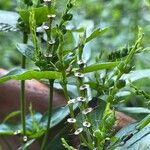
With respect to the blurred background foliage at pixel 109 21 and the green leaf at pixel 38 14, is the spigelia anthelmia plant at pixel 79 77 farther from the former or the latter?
the blurred background foliage at pixel 109 21

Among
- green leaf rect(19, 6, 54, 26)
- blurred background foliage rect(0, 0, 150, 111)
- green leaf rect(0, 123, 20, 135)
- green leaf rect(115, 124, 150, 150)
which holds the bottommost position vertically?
blurred background foliage rect(0, 0, 150, 111)

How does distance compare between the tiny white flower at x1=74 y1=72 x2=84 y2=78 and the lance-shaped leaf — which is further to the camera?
the lance-shaped leaf

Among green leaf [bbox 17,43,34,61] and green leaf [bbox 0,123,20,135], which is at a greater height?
green leaf [bbox 17,43,34,61]

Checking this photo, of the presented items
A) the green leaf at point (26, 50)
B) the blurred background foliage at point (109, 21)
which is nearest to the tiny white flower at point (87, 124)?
the green leaf at point (26, 50)

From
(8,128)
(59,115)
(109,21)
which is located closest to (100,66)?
(59,115)

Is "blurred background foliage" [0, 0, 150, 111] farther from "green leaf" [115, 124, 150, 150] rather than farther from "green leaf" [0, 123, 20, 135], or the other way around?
"green leaf" [115, 124, 150, 150]

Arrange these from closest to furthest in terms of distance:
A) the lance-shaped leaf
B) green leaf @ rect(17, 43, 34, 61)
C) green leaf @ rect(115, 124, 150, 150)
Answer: green leaf @ rect(115, 124, 150, 150) < green leaf @ rect(17, 43, 34, 61) < the lance-shaped leaf

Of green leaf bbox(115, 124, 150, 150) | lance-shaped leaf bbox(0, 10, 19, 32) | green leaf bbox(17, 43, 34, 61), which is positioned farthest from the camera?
lance-shaped leaf bbox(0, 10, 19, 32)

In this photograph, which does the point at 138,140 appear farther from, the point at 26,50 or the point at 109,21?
the point at 109,21

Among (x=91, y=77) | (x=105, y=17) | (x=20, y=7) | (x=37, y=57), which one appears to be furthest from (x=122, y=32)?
(x=37, y=57)

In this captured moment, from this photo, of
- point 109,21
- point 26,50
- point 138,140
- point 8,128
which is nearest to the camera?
point 138,140

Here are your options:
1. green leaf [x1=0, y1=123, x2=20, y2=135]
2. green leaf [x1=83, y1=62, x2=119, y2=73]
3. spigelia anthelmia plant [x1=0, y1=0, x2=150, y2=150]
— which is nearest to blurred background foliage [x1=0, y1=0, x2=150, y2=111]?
green leaf [x1=0, y1=123, x2=20, y2=135]

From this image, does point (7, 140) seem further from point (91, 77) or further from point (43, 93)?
point (91, 77)
